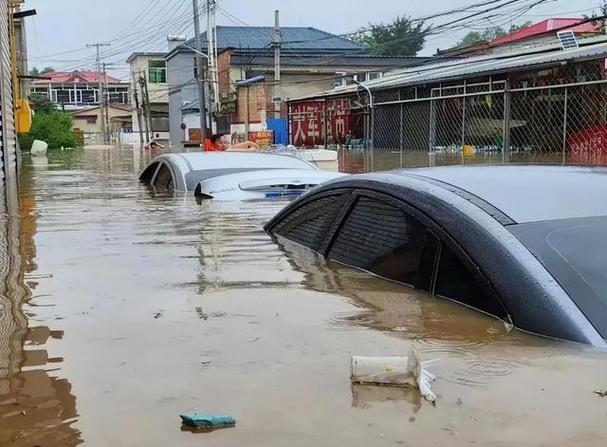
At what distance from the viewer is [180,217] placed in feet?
28.0

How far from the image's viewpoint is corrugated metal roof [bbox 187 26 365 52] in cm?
5341

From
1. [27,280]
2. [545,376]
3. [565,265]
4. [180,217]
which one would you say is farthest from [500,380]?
[180,217]

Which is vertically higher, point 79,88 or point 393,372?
point 79,88

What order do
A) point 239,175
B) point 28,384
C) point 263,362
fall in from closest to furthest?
point 28,384 < point 263,362 < point 239,175

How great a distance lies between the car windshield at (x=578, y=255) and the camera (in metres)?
3.05

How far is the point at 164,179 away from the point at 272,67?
126ft

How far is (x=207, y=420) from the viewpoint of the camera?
2479 millimetres

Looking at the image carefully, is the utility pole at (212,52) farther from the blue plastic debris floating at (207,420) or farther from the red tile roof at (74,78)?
the red tile roof at (74,78)

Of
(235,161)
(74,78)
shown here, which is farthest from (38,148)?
(74,78)

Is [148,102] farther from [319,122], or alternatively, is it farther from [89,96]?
[89,96]

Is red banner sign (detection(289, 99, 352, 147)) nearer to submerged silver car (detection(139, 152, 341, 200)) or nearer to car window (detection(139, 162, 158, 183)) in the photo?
car window (detection(139, 162, 158, 183))

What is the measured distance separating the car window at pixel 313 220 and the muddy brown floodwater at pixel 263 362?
0.11 metres

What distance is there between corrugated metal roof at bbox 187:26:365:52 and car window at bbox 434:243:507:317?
49840 millimetres

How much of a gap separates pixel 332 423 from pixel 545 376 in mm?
826
